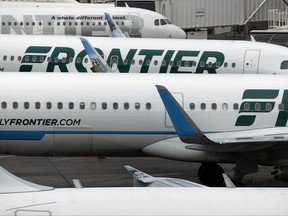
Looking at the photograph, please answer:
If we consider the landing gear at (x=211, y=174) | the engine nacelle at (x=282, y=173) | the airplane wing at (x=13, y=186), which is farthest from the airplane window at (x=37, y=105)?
the airplane wing at (x=13, y=186)

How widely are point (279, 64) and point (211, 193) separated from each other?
78.7 feet

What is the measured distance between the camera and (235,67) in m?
34.1

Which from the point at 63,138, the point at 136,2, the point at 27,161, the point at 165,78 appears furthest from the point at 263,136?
the point at 136,2

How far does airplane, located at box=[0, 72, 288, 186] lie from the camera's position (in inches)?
843

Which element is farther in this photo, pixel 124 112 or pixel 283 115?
pixel 283 115

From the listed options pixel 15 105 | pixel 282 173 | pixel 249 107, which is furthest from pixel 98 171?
pixel 282 173

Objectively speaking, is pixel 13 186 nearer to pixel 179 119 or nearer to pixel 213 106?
pixel 179 119

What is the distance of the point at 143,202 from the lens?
33.2 feet

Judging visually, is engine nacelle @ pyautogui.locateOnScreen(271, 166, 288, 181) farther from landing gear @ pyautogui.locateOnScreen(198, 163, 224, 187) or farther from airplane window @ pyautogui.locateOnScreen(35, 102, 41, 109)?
airplane window @ pyautogui.locateOnScreen(35, 102, 41, 109)

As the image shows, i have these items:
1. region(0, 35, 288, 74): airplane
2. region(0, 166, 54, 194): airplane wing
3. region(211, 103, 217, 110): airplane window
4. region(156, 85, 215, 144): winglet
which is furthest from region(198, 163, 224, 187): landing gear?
region(0, 166, 54, 194): airplane wing

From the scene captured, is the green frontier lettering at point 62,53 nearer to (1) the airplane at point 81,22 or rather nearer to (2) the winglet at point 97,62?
(2) the winglet at point 97,62

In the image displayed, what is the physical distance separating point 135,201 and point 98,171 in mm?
16224

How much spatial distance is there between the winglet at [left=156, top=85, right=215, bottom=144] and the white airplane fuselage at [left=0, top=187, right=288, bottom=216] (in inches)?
384

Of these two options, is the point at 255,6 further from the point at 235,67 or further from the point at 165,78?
the point at 165,78
